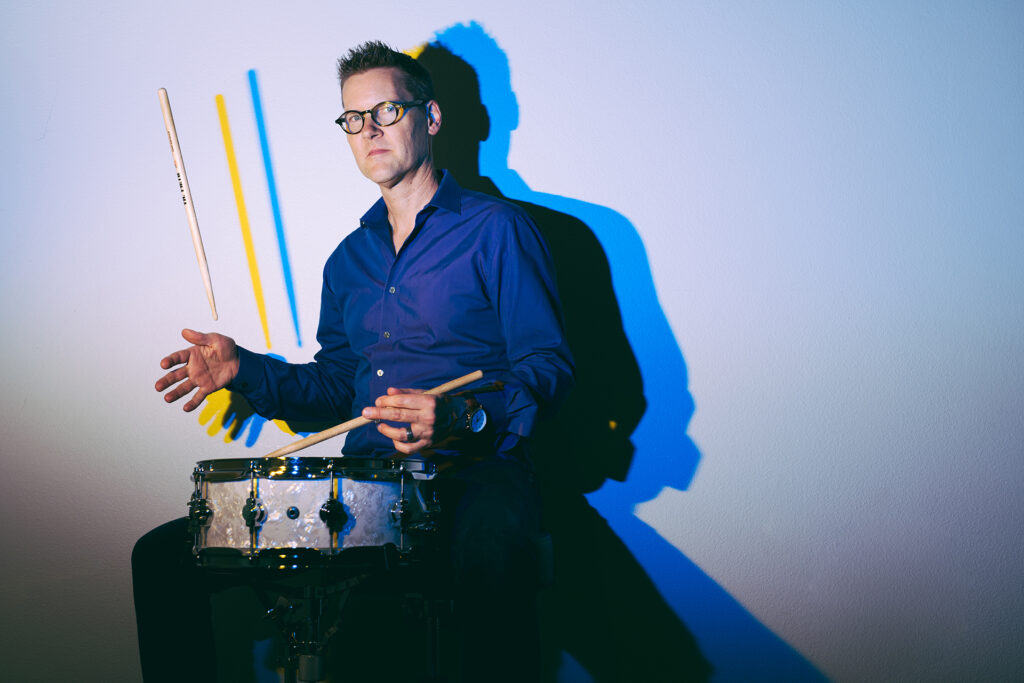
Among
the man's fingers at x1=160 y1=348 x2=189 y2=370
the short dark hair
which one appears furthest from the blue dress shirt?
the short dark hair

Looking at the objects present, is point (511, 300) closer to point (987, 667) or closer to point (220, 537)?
point (220, 537)

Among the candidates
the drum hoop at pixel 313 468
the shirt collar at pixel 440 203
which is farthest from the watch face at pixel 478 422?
the shirt collar at pixel 440 203

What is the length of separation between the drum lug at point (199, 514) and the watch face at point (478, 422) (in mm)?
440

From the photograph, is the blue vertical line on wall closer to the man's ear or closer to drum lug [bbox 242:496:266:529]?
the man's ear

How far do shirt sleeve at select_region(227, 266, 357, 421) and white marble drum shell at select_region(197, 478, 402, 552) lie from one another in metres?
0.48

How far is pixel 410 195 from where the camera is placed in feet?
5.37

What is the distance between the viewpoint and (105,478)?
1884 millimetres

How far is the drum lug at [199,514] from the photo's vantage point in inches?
46.1

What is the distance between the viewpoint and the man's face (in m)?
1.58

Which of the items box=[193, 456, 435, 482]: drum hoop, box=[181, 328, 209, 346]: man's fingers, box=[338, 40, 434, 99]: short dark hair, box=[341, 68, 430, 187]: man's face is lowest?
box=[193, 456, 435, 482]: drum hoop

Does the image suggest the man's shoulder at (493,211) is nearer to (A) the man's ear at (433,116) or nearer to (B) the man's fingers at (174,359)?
(A) the man's ear at (433,116)

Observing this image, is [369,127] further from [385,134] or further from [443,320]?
[443,320]

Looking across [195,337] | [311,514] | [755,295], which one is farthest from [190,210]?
[755,295]

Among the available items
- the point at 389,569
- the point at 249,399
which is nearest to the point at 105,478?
the point at 249,399
